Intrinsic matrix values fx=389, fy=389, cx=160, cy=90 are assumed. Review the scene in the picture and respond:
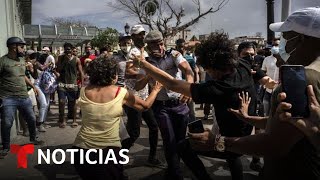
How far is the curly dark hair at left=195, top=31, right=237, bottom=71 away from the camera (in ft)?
10.8

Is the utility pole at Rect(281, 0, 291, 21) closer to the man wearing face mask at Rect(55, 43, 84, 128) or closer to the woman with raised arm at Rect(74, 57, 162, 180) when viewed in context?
the woman with raised arm at Rect(74, 57, 162, 180)

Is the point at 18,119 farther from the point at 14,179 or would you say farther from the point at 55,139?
the point at 14,179

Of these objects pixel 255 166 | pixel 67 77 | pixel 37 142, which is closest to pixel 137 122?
pixel 255 166

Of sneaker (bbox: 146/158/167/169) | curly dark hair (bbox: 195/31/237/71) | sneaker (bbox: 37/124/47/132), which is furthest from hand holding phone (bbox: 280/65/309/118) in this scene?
sneaker (bbox: 37/124/47/132)

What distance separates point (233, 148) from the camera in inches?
79.3

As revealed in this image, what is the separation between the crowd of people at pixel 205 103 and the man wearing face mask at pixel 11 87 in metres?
0.01

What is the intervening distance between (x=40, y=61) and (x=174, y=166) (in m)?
6.85

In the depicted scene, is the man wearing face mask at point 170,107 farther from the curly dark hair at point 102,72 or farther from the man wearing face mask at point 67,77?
the man wearing face mask at point 67,77

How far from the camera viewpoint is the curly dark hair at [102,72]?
136 inches

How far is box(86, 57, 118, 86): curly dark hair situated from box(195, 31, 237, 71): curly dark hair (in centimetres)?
78

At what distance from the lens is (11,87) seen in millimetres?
6070

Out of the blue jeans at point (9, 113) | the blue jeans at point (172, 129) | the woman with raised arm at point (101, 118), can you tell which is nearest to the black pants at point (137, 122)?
the blue jeans at point (172, 129)

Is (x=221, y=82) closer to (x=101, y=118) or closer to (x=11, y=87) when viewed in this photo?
(x=101, y=118)

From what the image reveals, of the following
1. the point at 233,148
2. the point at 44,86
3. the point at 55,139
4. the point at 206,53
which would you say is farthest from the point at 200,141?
the point at 44,86
